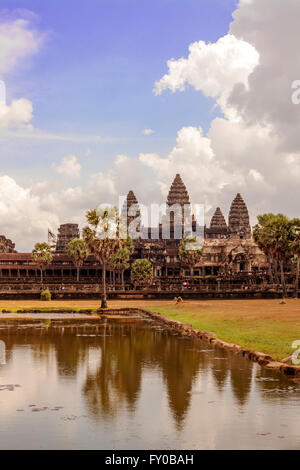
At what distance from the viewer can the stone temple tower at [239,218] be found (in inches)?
7323

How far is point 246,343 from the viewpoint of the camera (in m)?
29.2

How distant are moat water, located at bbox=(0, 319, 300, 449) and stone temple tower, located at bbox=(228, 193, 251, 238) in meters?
158

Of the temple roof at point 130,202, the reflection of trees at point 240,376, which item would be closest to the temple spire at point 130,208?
the temple roof at point 130,202

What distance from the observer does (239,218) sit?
18900 cm

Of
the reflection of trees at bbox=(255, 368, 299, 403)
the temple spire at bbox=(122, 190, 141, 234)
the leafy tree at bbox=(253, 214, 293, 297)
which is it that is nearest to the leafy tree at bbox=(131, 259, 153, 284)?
the leafy tree at bbox=(253, 214, 293, 297)

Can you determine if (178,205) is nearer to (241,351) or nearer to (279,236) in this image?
(279,236)

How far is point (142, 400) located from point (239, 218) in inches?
6841

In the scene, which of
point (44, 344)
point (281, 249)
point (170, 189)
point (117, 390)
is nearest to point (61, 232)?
point (170, 189)

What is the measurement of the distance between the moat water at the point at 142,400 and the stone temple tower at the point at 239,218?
15762 centimetres

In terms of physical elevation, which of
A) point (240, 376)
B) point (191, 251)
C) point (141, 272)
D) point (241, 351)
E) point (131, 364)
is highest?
point (191, 251)

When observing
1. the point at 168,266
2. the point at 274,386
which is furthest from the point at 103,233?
the point at 168,266

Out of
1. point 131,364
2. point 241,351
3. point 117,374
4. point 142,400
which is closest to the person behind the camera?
point 142,400
